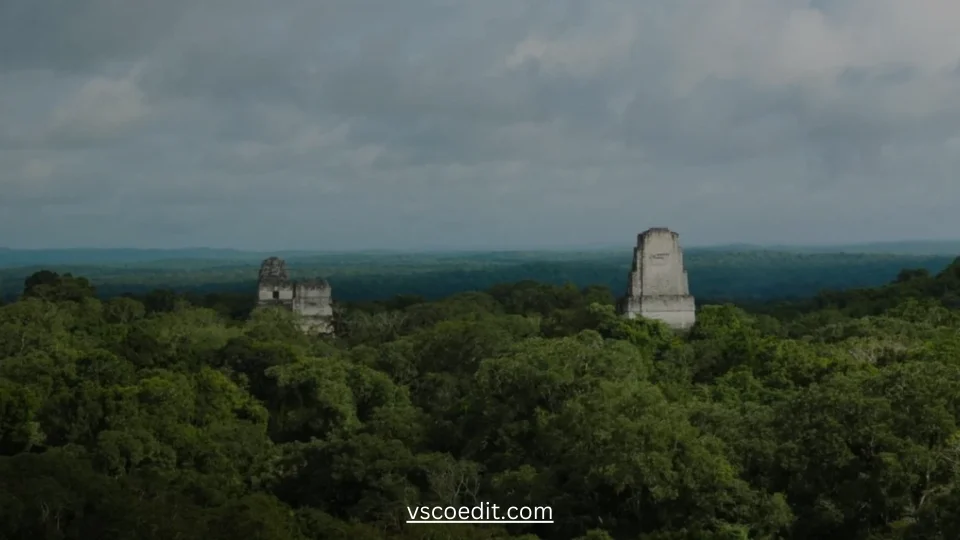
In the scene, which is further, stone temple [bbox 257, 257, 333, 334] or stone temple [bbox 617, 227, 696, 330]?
stone temple [bbox 257, 257, 333, 334]

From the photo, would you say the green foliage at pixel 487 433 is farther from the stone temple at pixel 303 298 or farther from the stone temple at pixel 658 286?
the stone temple at pixel 303 298

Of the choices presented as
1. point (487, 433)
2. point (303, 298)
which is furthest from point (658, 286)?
point (487, 433)

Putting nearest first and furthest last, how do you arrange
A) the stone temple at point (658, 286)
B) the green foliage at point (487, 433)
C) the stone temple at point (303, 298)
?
the green foliage at point (487, 433) → the stone temple at point (658, 286) → the stone temple at point (303, 298)

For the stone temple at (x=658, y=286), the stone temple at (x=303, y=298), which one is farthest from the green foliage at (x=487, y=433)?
the stone temple at (x=303, y=298)

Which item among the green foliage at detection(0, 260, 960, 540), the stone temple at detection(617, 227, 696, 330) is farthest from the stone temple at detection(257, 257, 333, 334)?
the stone temple at detection(617, 227, 696, 330)

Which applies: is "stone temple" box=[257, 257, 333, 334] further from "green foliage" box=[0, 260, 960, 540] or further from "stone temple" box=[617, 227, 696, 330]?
"stone temple" box=[617, 227, 696, 330]

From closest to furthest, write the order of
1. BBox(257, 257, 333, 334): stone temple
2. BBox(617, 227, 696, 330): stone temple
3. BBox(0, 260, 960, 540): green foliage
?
BBox(0, 260, 960, 540): green foliage → BBox(617, 227, 696, 330): stone temple → BBox(257, 257, 333, 334): stone temple

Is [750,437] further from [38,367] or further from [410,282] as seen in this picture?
[410,282]
